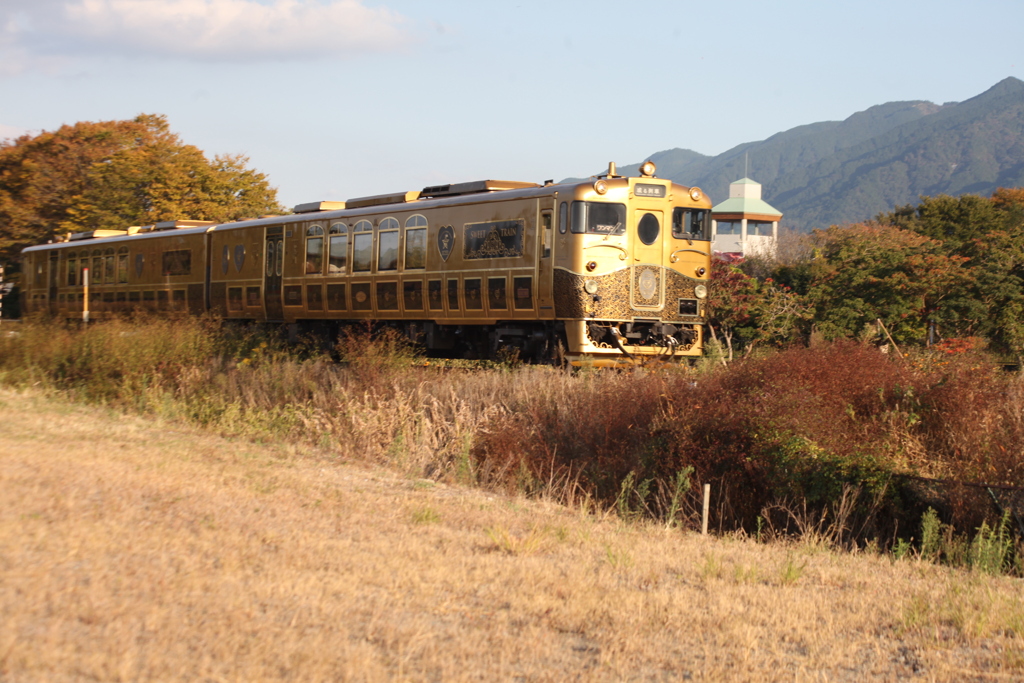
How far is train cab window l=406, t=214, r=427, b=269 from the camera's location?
1758 cm

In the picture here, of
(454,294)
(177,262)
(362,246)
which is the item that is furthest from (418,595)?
(177,262)

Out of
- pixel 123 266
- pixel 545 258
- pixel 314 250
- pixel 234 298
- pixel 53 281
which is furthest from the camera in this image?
pixel 53 281

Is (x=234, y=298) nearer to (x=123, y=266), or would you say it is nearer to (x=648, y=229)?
(x=123, y=266)

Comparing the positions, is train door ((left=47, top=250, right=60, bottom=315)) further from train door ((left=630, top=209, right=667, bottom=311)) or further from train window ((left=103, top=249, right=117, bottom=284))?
train door ((left=630, top=209, right=667, bottom=311))

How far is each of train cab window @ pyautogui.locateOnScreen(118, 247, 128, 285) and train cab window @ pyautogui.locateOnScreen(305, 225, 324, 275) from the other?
8.01m

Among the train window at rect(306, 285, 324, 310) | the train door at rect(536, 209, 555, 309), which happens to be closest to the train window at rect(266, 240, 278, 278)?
the train window at rect(306, 285, 324, 310)

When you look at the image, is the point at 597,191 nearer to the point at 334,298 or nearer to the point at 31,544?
the point at 334,298

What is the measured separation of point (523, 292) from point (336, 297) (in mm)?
5121

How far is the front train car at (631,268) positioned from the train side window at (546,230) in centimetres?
19

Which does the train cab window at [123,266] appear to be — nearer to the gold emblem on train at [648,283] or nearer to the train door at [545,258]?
A: the train door at [545,258]

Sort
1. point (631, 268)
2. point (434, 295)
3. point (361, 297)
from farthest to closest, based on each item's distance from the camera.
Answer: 1. point (361, 297)
2. point (434, 295)
3. point (631, 268)

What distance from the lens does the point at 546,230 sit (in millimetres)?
15672

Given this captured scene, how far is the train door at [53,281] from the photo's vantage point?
28.9 m

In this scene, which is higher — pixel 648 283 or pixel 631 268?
pixel 631 268
